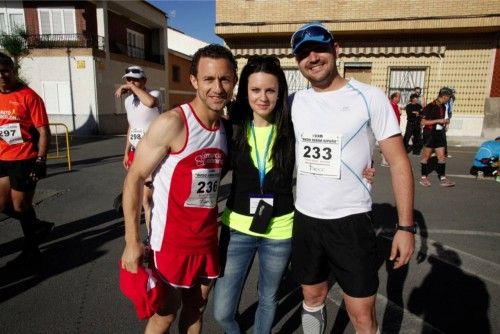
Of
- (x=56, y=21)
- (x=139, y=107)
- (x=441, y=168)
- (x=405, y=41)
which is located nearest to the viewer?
(x=139, y=107)

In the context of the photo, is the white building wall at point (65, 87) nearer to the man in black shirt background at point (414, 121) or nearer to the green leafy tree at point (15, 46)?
the green leafy tree at point (15, 46)

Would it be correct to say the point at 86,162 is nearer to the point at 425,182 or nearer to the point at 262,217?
the point at 425,182

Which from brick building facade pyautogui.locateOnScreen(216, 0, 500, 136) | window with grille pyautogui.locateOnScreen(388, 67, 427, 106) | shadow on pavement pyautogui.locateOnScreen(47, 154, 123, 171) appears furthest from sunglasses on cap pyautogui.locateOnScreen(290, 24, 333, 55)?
window with grille pyautogui.locateOnScreen(388, 67, 427, 106)

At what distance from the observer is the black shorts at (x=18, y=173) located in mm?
3719

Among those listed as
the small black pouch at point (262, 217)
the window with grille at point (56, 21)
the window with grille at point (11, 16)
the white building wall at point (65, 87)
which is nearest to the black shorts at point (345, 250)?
the small black pouch at point (262, 217)

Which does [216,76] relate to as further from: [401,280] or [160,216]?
[401,280]

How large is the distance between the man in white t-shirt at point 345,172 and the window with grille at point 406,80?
1475 centimetres

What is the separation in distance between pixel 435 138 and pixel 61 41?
21.3 m

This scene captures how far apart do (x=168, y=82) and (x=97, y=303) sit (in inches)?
1120

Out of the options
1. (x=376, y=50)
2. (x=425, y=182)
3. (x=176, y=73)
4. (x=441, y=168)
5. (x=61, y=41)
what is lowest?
(x=425, y=182)

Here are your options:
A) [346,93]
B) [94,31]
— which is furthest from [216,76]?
[94,31]

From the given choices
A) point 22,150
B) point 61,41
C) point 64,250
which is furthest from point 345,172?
point 61,41

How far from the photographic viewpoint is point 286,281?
3.57 m

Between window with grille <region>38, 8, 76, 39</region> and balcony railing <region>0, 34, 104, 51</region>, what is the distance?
31 centimetres
